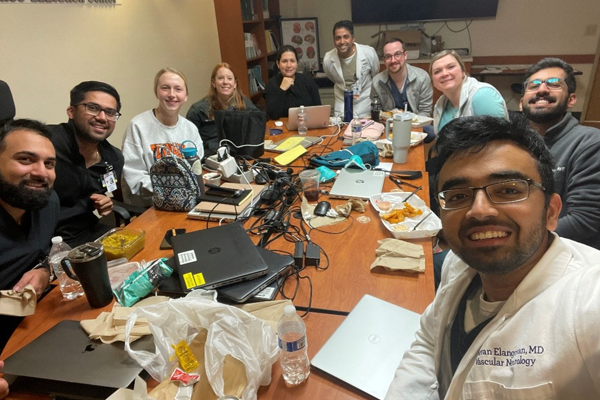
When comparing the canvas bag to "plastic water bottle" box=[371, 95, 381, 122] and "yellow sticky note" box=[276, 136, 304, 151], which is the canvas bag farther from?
"plastic water bottle" box=[371, 95, 381, 122]

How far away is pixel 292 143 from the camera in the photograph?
2.70 metres

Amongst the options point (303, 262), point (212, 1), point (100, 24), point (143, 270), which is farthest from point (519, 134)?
point (212, 1)

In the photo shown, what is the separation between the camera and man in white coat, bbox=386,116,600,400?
0.65 metres

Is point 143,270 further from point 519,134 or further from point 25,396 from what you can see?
point 519,134

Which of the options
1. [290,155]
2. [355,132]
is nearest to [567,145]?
[355,132]

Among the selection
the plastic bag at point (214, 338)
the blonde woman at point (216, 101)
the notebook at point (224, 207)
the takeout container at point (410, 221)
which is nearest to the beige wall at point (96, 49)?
the blonde woman at point (216, 101)

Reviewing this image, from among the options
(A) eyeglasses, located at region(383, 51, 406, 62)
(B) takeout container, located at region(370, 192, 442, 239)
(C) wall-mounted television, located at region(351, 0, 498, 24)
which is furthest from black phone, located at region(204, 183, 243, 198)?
(C) wall-mounted television, located at region(351, 0, 498, 24)

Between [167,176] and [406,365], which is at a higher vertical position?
[167,176]

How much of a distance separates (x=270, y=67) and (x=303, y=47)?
0.57 metres

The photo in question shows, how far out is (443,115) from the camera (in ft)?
9.18

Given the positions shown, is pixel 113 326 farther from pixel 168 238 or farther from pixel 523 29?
pixel 523 29

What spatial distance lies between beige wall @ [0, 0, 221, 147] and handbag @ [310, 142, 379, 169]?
1750 millimetres

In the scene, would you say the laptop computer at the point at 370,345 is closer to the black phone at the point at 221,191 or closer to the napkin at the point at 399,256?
the napkin at the point at 399,256

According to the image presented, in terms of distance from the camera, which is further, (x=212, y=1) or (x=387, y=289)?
(x=212, y=1)
